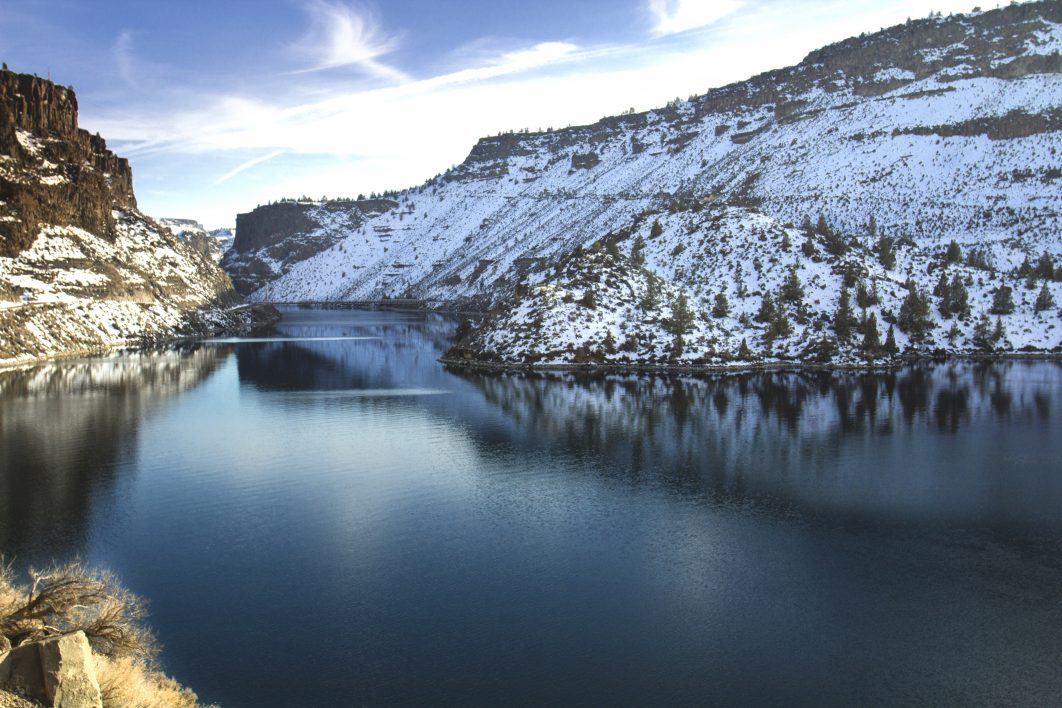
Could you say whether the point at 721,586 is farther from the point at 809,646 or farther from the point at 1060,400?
the point at 1060,400

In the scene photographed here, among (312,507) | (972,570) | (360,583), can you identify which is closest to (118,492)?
(312,507)

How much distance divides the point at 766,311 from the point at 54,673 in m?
87.2

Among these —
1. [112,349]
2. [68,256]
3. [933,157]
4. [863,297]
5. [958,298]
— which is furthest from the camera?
[933,157]

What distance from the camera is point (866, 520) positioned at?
33.0 meters

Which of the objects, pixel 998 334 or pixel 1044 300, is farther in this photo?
pixel 1044 300

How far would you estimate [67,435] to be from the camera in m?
50.2

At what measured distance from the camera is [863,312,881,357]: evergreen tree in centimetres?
8762

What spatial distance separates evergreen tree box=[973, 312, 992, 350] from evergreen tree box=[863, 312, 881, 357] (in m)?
14.0

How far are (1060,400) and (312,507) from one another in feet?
188

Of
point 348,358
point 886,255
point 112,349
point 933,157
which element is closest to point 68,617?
point 348,358

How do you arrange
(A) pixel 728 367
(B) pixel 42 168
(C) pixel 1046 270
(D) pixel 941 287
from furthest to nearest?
(B) pixel 42 168
(C) pixel 1046 270
(D) pixel 941 287
(A) pixel 728 367

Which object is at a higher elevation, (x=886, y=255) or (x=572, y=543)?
(x=886, y=255)

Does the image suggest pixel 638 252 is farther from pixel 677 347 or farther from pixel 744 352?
pixel 744 352

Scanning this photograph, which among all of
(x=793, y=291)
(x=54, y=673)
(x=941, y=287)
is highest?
(x=941, y=287)
